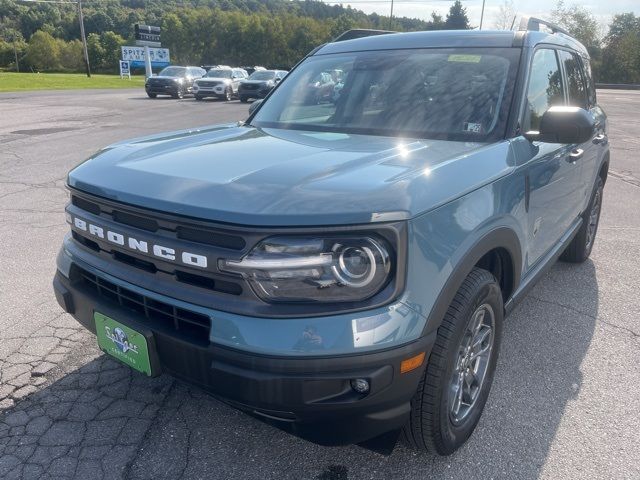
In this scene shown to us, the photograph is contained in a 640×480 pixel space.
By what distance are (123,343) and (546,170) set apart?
7.85ft

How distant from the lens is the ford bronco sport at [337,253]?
1.83 meters

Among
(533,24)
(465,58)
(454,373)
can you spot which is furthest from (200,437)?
(533,24)

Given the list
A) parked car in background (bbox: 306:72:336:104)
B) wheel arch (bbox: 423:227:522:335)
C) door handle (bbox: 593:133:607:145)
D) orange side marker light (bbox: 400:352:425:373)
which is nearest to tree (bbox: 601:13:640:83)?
door handle (bbox: 593:133:607:145)

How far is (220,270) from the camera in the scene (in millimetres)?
1905

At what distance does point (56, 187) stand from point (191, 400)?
5.56m

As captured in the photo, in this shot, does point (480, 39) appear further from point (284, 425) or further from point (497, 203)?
point (284, 425)

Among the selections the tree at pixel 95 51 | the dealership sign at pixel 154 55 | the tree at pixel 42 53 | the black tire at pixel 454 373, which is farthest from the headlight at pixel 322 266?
the tree at pixel 95 51

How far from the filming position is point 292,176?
2062 millimetres

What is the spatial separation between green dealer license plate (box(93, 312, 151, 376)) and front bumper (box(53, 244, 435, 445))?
0.08 meters

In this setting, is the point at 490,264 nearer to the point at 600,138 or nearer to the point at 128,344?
the point at 128,344

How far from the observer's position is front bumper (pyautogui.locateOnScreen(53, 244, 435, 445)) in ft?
5.87

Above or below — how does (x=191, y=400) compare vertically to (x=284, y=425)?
below

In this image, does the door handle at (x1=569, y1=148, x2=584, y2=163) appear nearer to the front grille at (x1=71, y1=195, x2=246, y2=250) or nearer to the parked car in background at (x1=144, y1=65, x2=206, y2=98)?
the front grille at (x1=71, y1=195, x2=246, y2=250)

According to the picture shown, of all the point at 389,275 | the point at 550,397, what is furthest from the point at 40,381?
the point at 550,397
